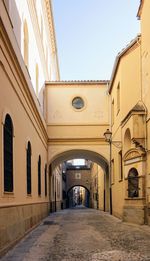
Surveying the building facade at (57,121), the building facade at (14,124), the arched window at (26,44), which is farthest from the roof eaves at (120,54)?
the arched window at (26,44)

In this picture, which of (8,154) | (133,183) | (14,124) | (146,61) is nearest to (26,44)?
(146,61)

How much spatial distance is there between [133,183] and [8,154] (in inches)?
325

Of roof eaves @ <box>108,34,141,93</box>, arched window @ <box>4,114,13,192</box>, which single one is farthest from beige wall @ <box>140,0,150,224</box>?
arched window @ <box>4,114,13,192</box>

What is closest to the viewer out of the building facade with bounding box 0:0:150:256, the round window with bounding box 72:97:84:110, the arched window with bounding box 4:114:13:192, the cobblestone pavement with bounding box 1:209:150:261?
the cobblestone pavement with bounding box 1:209:150:261

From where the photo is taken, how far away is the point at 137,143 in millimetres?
15805

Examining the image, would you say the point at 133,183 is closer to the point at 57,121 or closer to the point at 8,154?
the point at 8,154

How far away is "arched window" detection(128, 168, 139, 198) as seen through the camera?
55.9 feet

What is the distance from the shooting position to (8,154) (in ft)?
34.1

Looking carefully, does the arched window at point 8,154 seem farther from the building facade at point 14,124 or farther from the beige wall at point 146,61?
the beige wall at point 146,61

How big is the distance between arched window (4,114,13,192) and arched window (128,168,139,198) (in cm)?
747

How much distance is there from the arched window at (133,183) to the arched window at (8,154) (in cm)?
747

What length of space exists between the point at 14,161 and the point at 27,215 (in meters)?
3.37

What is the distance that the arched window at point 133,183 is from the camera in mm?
17047

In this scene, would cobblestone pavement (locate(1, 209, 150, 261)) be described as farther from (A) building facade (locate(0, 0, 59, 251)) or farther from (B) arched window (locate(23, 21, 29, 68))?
→ (B) arched window (locate(23, 21, 29, 68))
